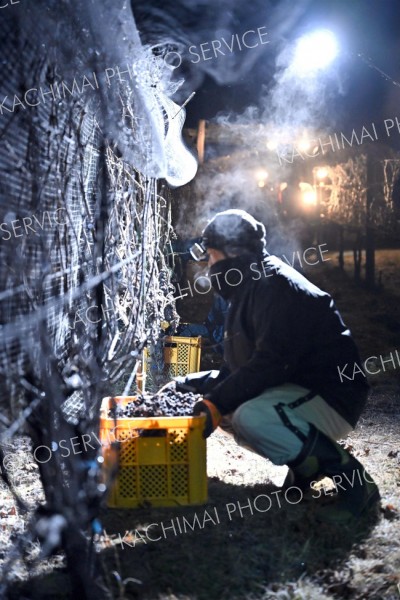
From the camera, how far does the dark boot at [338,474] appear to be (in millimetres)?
4133

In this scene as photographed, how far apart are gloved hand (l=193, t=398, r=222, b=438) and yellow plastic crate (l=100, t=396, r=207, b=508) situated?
52mm

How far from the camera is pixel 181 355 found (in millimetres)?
8398

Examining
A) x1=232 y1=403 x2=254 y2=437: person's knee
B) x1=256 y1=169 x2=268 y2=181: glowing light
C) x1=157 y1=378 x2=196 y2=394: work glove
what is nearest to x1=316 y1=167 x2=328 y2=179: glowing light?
x1=256 y1=169 x2=268 y2=181: glowing light

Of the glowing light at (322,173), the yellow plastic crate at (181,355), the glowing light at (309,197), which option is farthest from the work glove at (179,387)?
the glowing light at (309,197)

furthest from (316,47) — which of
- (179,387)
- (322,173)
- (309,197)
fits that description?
(309,197)

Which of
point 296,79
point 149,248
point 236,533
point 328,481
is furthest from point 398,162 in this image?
point 236,533

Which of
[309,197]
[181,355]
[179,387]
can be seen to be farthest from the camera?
[309,197]

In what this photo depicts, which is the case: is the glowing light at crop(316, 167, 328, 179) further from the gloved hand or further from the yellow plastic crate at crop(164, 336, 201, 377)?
the gloved hand

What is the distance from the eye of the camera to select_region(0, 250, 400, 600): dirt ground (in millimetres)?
3326

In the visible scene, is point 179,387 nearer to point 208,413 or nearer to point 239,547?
point 208,413

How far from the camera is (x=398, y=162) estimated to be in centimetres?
1502

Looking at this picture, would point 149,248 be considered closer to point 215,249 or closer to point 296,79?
point 215,249

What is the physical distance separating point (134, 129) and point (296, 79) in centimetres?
980

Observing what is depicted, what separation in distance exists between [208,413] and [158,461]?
50 cm
